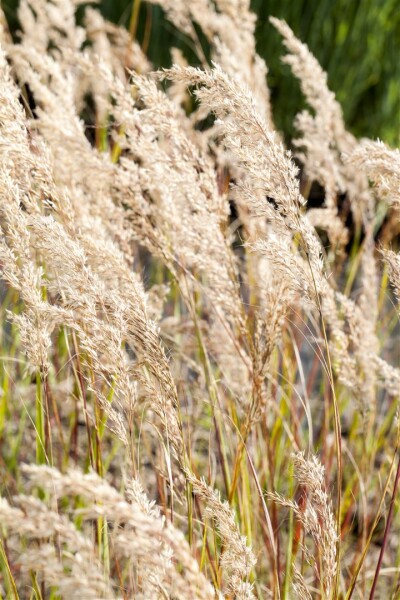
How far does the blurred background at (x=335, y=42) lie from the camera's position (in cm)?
448

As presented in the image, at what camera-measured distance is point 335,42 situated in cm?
457

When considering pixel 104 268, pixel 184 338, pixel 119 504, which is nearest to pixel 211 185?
pixel 104 268

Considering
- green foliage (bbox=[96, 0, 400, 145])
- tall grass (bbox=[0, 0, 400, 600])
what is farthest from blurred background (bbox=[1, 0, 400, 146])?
tall grass (bbox=[0, 0, 400, 600])

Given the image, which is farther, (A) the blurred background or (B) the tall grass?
(A) the blurred background

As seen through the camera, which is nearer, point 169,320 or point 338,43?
point 169,320

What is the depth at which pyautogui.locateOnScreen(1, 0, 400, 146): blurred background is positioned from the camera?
4.48 metres

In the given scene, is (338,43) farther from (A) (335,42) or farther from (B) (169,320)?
(B) (169,320)

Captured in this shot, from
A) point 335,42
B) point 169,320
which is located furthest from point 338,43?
point 169,320

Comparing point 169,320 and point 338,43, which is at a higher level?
point 338,43

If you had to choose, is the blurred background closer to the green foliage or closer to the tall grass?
the green foliage

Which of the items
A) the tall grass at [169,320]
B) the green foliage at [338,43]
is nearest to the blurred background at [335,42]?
the green foliage at [338,43]

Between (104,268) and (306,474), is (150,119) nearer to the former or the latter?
(104,268)

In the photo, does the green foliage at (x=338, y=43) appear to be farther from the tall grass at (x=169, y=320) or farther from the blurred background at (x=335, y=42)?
the tall grass at (x=169, y=320)

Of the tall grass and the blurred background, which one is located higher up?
the blurred background
